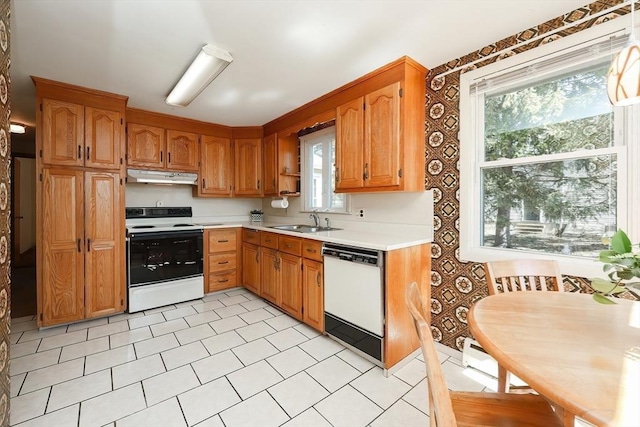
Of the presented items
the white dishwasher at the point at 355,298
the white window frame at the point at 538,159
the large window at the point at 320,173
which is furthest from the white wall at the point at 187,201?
the white window frame at the point at 538,159

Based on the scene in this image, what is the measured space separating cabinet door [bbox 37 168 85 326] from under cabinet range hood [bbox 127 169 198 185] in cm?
56

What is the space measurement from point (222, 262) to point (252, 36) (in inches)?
106

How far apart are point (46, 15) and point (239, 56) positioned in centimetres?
114

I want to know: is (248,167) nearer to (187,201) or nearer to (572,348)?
(187,201)

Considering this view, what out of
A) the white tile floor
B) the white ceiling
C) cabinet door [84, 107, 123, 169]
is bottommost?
the white tile floor

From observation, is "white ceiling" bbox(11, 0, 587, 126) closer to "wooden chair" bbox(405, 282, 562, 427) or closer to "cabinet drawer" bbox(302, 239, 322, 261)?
"cabinet drawer" bbox(302, 239, 322, 261)

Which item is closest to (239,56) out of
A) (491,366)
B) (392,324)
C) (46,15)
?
(46,15)

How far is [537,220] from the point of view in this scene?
187cm

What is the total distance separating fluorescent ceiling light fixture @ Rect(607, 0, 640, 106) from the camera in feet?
3.00

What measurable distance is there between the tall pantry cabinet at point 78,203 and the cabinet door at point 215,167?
987 mm

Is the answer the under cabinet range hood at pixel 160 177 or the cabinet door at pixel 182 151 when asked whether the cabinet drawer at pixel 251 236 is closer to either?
the under cabinet range hood at pixel 160 177

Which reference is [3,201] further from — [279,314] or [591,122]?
[591,122]

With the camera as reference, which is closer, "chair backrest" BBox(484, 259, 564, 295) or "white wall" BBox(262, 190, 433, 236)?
"chair backrest" BBox(484, 259, 564, 295)

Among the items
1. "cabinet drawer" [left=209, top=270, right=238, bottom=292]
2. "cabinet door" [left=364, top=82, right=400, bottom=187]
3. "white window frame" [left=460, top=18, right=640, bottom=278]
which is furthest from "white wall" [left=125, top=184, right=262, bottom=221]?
"white window frame" [left=460, top=18, right=640, bottom=278]
